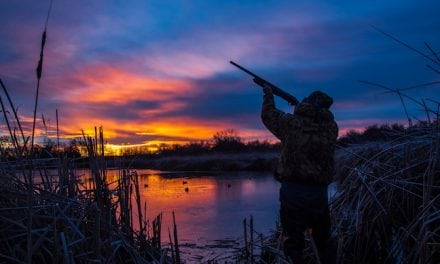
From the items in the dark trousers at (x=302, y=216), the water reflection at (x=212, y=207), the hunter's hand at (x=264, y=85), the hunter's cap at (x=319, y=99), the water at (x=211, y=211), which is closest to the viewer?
the dark trousers at (x=302, y=216)

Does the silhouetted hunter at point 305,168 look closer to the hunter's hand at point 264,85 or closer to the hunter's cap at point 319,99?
the hunter's cap at point 319,99

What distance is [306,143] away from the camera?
4273 mm

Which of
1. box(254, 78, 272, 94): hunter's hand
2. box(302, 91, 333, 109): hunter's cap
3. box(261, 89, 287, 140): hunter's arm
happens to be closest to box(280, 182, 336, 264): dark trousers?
box(261, 89, 287, 140): hunter's arm

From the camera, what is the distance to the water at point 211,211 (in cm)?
795

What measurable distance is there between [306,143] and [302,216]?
632 mm

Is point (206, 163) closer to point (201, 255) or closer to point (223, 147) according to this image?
point (223, 147)

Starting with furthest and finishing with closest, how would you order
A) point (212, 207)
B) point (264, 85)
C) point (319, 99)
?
point (212, 207) → point (264, 85) → point (319, 99)

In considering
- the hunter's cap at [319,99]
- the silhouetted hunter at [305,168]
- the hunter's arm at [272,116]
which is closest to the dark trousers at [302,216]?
the silhouetted hunter at [305,168]

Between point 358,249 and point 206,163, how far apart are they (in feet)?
83.4

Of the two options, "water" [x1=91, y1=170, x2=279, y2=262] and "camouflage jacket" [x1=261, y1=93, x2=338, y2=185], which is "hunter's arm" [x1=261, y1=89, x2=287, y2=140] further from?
"water" [x1=91, y1=170, x2=279, y2=262]

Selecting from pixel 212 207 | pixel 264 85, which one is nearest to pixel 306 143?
pixel 264 85

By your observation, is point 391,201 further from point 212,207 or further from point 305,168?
point 212,207

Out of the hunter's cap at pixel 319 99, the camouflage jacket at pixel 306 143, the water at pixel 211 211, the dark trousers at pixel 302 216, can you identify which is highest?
the hunter's cap at pixel 319 99

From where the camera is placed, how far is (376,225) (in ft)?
16.0
